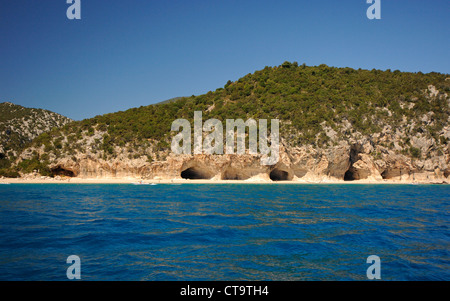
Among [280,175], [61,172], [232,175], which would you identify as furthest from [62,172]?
[280,175]

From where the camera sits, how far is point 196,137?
190ft

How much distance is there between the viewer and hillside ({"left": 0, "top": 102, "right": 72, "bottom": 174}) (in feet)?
224

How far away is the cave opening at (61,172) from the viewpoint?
5594 centimetres

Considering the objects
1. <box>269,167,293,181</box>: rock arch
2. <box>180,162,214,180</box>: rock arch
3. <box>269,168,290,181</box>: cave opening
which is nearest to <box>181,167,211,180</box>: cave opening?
<box>180,162,214,180</box>: rock arch

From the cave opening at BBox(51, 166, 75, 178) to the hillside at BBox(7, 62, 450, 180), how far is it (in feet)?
0.64

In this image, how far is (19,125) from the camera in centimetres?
7594

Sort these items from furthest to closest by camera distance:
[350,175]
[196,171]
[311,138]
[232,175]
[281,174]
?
[350,175], [196,171], [281,174], [232,175], [311,138]

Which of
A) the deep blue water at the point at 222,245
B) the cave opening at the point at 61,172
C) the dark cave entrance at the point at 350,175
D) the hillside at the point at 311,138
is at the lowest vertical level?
the dark cave entrance at the point at 350,175

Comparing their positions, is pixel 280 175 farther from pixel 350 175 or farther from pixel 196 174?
pixel 196 174

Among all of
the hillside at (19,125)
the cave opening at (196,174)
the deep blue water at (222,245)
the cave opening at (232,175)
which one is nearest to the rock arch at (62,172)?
the hillside at (19,125)

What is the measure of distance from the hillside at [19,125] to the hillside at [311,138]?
14.7 m

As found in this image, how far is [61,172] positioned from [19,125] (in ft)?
98.2

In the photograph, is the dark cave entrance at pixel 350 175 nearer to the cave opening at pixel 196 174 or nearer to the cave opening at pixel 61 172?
the cave opening at pixel 196 174

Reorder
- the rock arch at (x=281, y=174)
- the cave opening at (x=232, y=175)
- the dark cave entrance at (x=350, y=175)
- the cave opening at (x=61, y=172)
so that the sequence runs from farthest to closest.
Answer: the dark cave entrance at (x=350, y=175) → the cave opening at (x=232, y=175) → the rock arch at (x=281, y=174) → the cave opening at (x=61, y=172)
